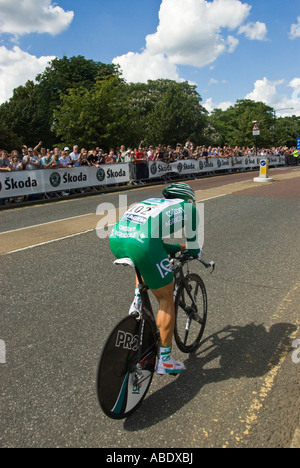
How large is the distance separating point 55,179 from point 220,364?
12477 mm

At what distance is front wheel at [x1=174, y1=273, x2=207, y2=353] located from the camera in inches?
136

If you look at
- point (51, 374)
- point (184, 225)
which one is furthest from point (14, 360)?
point (184, 225)

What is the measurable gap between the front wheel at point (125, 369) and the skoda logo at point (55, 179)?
1250 cm

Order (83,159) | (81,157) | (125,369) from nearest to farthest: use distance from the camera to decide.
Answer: (125,369) < (81,157) < (83,159)

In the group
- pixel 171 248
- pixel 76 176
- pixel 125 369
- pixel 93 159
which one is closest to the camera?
pixel 125 369

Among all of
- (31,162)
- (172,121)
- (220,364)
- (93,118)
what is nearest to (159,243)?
(220,364)

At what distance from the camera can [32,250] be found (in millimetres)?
7078

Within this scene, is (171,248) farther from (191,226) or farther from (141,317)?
(141,317)

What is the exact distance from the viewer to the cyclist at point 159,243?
2.74 meters

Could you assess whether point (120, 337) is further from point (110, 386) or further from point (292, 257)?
point (292, 257)

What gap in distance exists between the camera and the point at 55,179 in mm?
14562

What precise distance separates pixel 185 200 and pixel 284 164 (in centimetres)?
4087

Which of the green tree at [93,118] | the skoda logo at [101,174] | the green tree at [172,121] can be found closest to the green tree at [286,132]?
the green tree at [172,121]

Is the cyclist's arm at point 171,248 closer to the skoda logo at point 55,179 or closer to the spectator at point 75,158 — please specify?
the skoda logo at point 55,179
